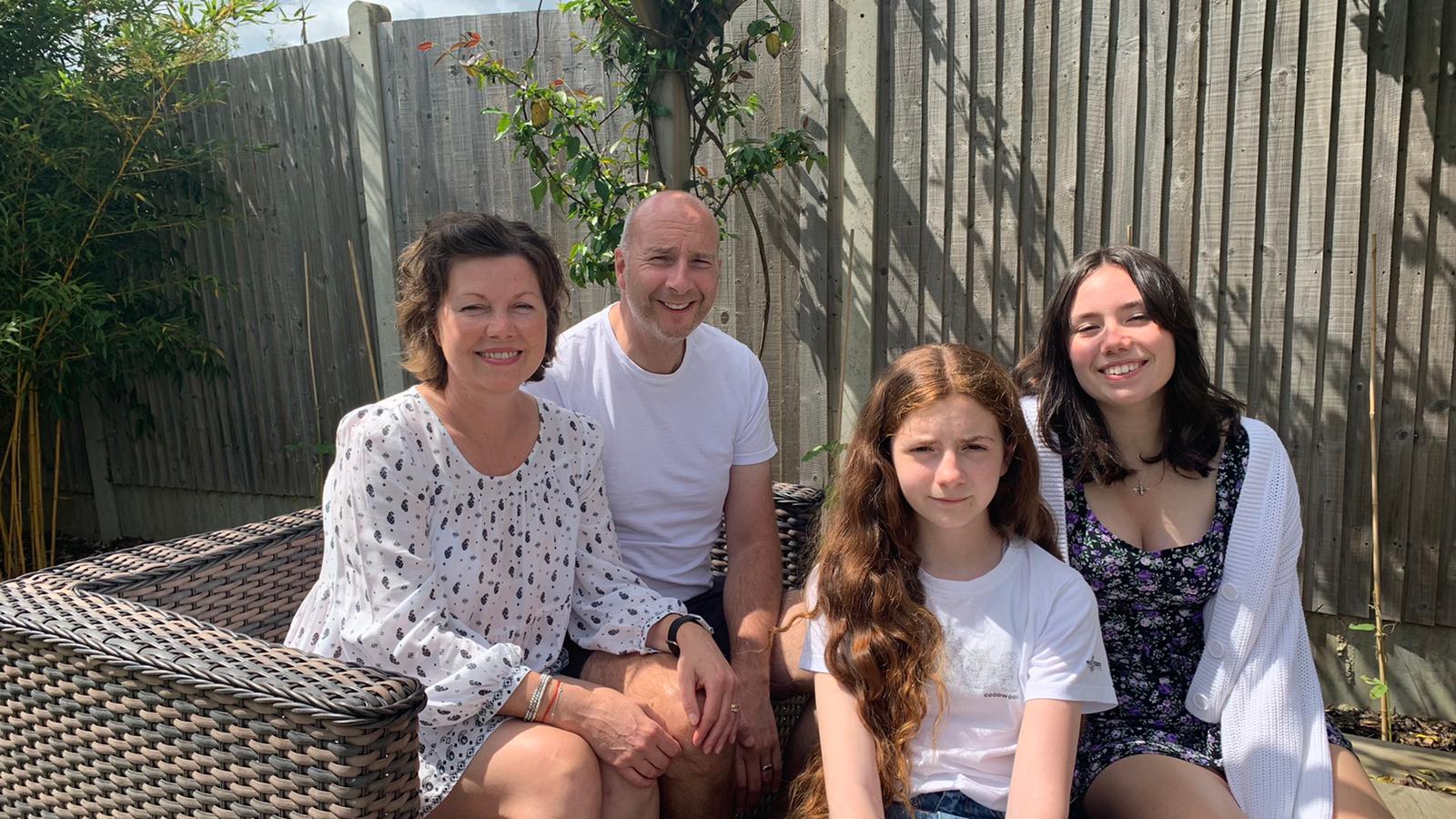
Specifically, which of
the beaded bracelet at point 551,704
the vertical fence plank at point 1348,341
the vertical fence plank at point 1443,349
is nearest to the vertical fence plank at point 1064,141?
the vertical fence plank at point 1348,341

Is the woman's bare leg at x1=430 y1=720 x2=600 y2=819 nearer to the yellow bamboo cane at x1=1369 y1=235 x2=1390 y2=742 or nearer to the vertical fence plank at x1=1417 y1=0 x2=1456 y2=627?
the yellow bamboo cane at x1=1369 y1=235 x2=1390 y2=742

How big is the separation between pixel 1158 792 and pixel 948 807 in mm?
315

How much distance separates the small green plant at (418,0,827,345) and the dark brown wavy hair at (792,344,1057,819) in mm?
1389

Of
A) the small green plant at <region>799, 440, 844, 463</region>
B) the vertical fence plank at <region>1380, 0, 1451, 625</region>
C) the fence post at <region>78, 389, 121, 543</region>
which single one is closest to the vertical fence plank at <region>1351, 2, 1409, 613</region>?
the vertical fence plank at <region>1380, 0, 1451, 625</region>

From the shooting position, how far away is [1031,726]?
137cm

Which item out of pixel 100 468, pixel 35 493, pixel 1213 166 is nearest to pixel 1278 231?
pixel 1213 166

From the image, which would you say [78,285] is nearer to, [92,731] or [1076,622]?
[92,731]

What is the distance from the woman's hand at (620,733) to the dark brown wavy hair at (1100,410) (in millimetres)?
812

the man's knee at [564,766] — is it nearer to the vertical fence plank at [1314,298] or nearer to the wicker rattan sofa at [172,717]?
the wicker rattan sofa at [172,717]

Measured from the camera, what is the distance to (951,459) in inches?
56.6

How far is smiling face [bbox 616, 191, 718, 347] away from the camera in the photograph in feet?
6.39

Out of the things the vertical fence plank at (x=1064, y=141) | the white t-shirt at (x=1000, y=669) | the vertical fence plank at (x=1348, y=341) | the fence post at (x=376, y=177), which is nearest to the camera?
the white t-shirt at (x=1000, y=669)

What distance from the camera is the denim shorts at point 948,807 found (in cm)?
140

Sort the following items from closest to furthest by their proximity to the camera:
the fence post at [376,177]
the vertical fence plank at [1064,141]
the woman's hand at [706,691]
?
the woman's hand at [706,691], the vertical fence plank at [1064,141], the fence post at [376,177]
